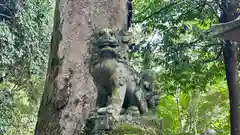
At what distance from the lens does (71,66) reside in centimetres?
529

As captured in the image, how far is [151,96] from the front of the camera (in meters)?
4.02

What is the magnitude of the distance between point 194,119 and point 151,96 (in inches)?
526

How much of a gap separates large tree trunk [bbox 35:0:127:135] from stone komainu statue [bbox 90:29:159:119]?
1.23 m

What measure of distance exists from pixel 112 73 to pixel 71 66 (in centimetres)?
184

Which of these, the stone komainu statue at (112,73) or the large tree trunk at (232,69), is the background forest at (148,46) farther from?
the stone komainu statue at (112,73)

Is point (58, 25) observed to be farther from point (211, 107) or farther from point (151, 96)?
point (211, 107)

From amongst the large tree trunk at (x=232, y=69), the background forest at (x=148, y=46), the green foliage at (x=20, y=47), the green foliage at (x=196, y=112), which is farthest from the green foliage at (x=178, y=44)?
the green foliage at (x=196, y=112)

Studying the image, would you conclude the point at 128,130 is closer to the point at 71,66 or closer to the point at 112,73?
the point at 112,73

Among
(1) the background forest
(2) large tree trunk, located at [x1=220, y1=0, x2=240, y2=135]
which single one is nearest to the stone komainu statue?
(1) the background forest

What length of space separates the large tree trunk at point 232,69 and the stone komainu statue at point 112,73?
196 inches

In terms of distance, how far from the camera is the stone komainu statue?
3.50 meters

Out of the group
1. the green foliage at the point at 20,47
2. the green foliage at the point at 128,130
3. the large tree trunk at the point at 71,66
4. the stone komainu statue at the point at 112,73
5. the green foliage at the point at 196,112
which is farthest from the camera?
the green foliage at the point at 196,112

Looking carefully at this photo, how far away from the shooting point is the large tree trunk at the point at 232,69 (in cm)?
817

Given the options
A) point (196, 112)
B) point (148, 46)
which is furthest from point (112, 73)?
point (196, 112)
